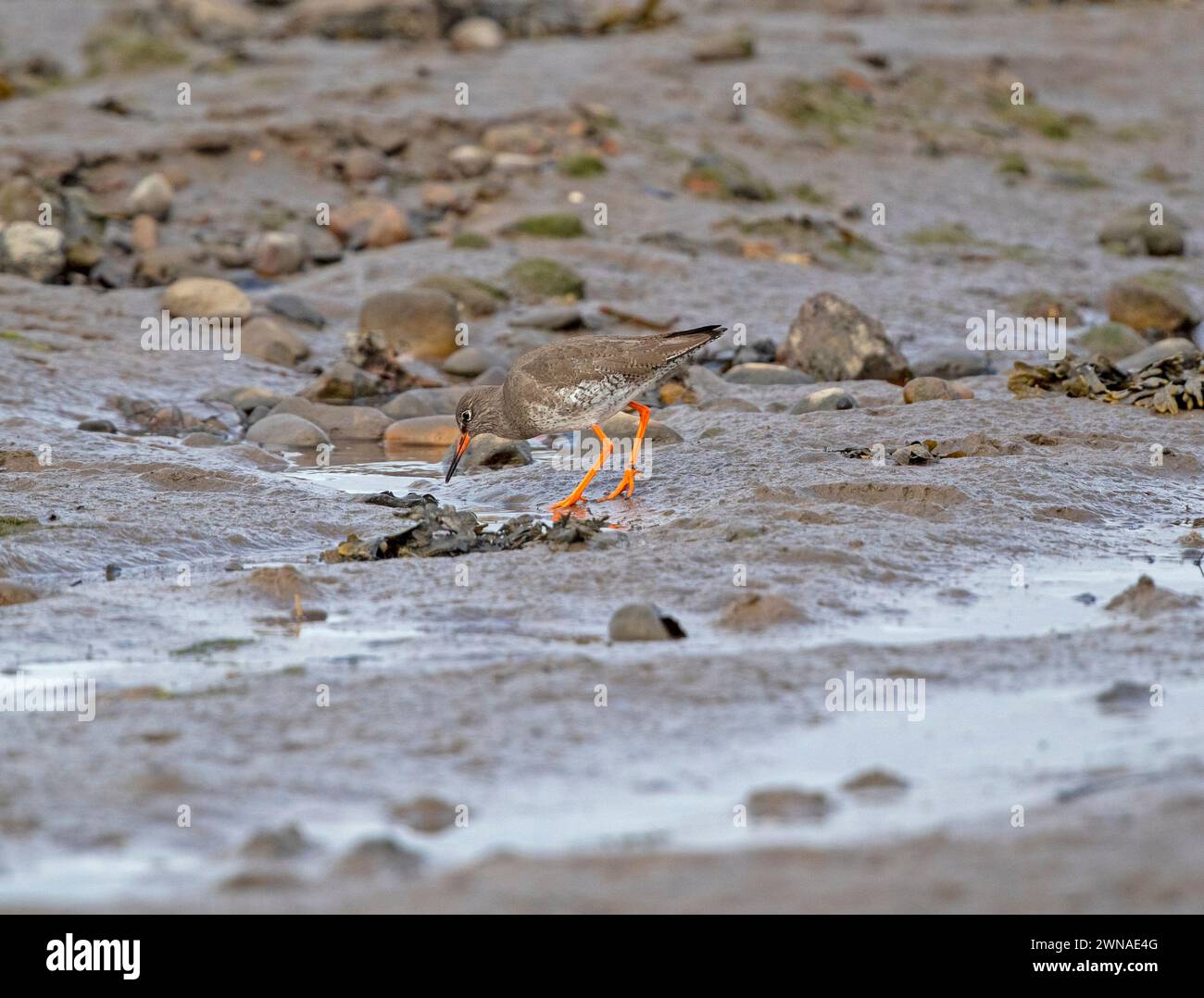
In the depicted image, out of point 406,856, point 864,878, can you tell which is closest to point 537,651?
point 406,856

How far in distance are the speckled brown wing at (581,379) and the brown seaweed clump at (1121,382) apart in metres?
2.67

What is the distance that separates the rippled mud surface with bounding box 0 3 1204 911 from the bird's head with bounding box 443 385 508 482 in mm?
296

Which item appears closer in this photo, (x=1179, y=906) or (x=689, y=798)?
(x=1179, y=906)

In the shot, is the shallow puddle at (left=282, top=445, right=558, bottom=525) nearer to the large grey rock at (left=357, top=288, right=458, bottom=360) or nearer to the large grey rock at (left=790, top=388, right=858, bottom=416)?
the large grey rock at (left=790, top=388, right=858, bottom=416)

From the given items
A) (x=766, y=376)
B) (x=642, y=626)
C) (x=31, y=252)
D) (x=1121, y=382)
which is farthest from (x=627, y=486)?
(x=31, y=252)

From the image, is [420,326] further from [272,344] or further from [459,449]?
[459,449]

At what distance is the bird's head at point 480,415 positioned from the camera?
25.6 ft

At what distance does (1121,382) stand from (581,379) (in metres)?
3.65

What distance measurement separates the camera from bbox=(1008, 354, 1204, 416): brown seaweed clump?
28.8 feet

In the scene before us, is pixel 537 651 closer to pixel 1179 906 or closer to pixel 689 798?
pixel 689 798

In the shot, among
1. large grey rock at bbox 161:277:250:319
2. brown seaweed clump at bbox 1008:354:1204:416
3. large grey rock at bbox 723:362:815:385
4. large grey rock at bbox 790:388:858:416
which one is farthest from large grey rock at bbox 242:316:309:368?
brown seaweed clump at bbox 1008:354:1204:416

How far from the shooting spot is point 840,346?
10.1 meters

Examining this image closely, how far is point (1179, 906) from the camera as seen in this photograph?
322 cm
